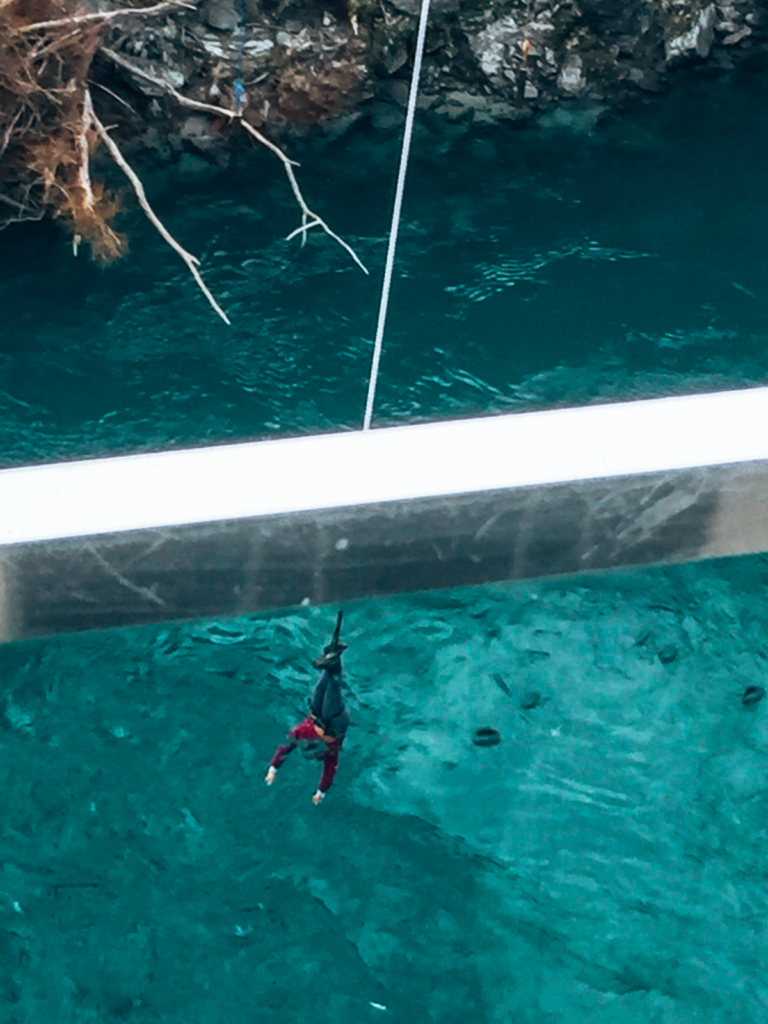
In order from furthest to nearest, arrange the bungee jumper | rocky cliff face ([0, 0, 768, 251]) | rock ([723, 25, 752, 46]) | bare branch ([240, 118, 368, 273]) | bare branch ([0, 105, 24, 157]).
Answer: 1. rock ([723, 25, 752, 46])
2. rocky cliff face ([0, 0, 768, 251])
3. bare branch ([0, 105, 24, 157])
4. bare branch ([240, 118, 368, 273])
5. the bungee jumper

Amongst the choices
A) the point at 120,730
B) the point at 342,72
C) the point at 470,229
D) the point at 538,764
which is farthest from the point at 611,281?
the point at 120,730

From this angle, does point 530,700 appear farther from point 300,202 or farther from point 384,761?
point 300,202

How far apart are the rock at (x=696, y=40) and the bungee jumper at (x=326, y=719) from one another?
10.6 metres

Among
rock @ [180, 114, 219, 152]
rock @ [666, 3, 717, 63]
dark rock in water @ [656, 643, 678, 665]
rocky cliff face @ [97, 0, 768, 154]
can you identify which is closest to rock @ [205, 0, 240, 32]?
rocky cliff face @ [97, 0, 768, 154]

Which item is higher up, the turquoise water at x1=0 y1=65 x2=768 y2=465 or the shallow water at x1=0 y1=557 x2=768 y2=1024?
the turquoise water at x1=0 y1=65 x2=768 y2=465

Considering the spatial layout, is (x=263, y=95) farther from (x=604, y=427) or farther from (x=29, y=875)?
(x=29, y=875)

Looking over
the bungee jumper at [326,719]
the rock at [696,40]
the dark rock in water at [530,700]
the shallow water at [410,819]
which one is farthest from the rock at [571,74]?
the bungee jumper at [326,719]

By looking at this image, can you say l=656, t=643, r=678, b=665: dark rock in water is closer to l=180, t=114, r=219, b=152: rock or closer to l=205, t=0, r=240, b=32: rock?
l=180, t=114, r=219, b=152: rock

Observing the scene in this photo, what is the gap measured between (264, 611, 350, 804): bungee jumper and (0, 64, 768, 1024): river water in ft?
1.13

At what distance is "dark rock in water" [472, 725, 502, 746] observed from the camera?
6555 mm

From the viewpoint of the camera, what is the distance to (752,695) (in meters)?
6.84

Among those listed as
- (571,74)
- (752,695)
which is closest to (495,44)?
(571,74)

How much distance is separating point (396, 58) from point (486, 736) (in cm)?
875

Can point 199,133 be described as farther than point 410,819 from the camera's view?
Yes
